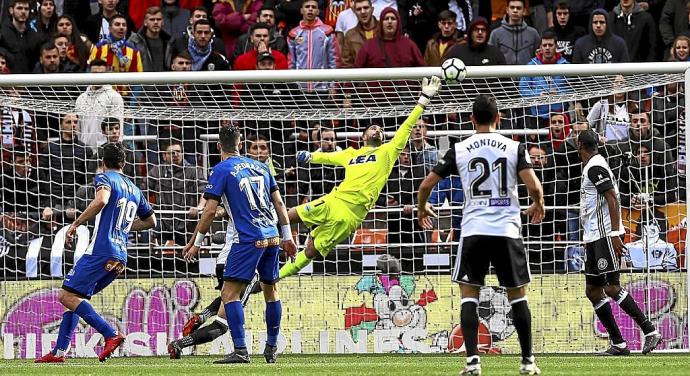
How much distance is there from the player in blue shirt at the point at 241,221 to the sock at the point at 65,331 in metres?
1.53

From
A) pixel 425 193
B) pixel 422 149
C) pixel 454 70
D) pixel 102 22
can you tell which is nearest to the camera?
pixel 425 193

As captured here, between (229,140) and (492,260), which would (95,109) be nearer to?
(229,140)

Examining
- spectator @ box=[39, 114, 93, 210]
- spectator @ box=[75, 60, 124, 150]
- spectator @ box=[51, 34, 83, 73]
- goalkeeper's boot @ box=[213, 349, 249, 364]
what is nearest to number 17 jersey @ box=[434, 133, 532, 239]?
goalkeeper's boot @ box=[213, 349, 249, 364]

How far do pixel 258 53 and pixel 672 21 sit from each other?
5.89 metres

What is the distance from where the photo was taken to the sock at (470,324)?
950cm

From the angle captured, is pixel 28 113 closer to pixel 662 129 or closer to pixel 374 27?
pixel 374 27

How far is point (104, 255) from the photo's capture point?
12695 mm

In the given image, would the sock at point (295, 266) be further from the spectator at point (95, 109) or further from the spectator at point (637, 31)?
the spectator at point (637, 31)

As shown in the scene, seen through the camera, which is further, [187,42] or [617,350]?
[187,42]

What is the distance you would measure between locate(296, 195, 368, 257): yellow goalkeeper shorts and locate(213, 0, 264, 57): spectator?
17.2ft

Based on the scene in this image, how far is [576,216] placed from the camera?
595 inches

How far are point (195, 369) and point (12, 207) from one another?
5.20 m

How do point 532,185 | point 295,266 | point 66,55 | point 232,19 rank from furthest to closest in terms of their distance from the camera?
point 232,19
point 66,55
point 295,266
point 532,185

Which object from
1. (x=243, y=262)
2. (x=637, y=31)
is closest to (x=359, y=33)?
(x=637, y=31)
